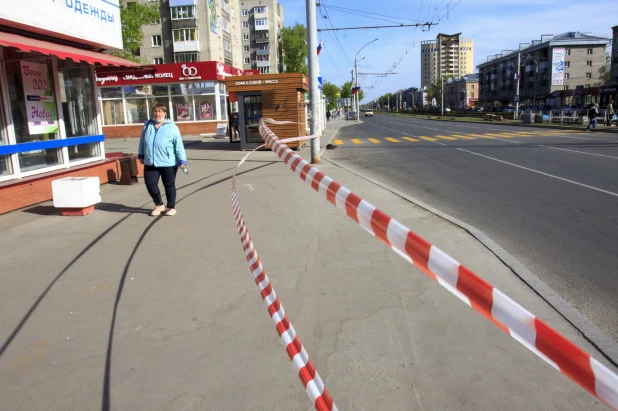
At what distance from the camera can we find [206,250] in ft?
19.3

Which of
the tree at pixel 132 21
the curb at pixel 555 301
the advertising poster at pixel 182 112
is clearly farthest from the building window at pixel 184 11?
the curb at pixel 555 301

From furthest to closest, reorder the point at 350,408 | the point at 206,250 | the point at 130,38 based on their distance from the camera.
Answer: the point at 130,38 → the point at 206,250 → the point at 350,408

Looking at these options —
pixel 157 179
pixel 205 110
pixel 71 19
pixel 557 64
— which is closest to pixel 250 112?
pixel 71 19

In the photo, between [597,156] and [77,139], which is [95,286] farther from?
[597,156]

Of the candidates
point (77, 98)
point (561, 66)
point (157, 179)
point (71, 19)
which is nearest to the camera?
point (157, 179)

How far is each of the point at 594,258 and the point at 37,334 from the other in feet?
18.8

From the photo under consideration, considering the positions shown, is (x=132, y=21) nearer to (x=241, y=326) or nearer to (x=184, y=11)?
(x=241, y=326)

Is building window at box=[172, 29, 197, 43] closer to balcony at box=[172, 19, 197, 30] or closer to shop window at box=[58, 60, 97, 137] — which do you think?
balcony at box=[172, 19, 197, 30]

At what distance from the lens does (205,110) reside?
108 feet

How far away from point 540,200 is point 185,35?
57.2m

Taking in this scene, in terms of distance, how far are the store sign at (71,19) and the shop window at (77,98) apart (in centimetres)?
68

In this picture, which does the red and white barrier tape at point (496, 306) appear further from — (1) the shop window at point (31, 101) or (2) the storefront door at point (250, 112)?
(2) the storefront door at point (250, 112)

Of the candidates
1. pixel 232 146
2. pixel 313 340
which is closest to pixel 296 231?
pixel 313 340

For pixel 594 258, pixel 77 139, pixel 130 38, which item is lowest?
pixel 594 258
